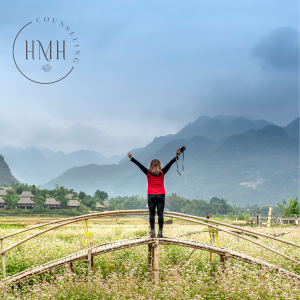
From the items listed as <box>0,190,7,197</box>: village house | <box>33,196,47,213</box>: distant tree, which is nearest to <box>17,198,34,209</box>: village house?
<box>33,196,47,213</box>: distant tree

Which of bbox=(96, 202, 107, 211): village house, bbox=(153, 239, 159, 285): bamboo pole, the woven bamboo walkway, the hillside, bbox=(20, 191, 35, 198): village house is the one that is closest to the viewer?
bbox=(153, 239, 159, 285): bamboo pole

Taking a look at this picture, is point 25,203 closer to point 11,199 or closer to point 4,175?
point 11,199

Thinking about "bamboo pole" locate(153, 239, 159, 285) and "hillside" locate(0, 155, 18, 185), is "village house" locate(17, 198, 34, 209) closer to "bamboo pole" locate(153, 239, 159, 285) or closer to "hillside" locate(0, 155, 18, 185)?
"hillside" locate(0, 155, 18, 185)

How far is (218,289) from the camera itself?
671cm

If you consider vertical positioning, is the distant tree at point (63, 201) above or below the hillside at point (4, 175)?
below

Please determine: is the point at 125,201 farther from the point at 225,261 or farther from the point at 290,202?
the point at 225,261

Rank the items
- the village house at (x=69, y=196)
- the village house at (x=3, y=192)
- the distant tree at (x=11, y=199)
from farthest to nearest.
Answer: the village house at (x=3, y=192)
the village house at (x=69, y=196)
the distant tree at (x=11, y=199)

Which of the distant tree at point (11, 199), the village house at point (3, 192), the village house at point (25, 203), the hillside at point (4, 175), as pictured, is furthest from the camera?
the hillside at point (4, 175)

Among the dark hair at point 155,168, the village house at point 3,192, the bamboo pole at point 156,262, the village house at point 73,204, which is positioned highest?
the dark hair at point 155,168

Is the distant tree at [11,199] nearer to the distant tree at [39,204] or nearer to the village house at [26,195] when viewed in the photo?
the village house at [26,195]

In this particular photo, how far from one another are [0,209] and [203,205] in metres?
67.5

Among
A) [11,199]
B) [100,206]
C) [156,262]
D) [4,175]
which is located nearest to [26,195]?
Result: [11,199]

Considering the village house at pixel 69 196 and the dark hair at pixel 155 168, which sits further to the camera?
the village house at pixel 69 196

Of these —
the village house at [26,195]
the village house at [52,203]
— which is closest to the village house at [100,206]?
the village house at [52,203]
